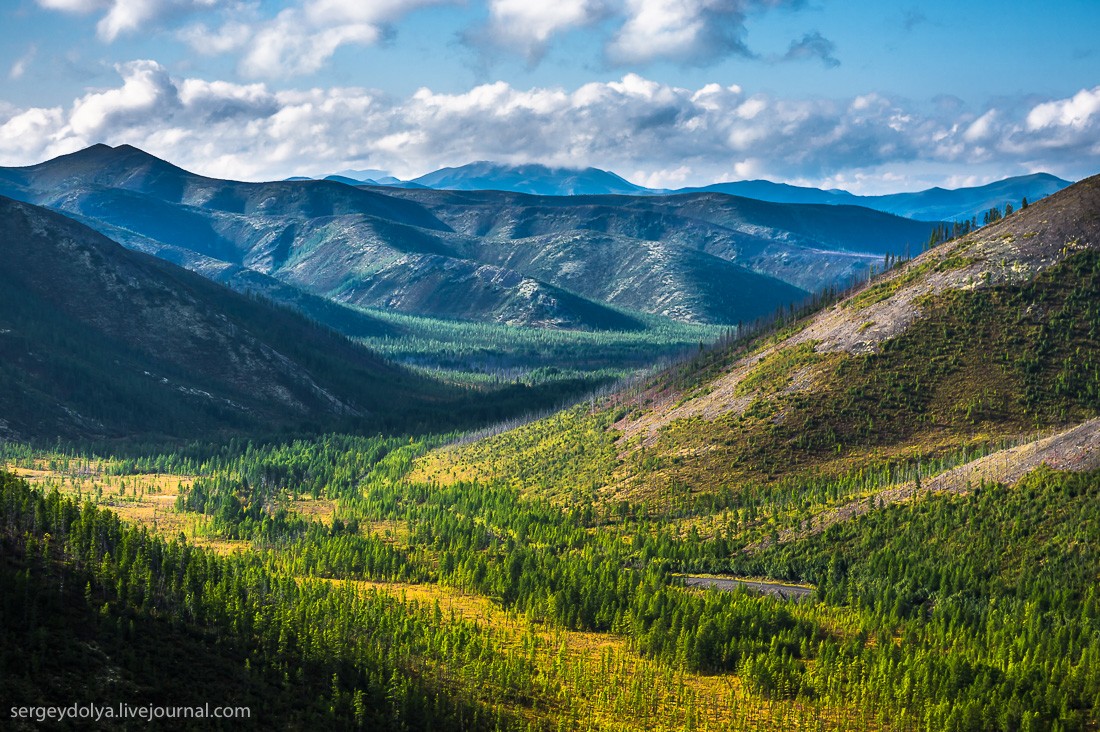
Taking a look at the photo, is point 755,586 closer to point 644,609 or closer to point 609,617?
point 644,609

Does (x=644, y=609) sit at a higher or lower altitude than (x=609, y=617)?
higher

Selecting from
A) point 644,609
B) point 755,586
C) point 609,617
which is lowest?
point 609,617

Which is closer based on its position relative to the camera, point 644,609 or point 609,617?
point 644,609

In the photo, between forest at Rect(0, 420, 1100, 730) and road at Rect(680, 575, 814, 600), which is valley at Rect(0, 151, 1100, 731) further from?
road at Rect(680, 575, 814, 600)

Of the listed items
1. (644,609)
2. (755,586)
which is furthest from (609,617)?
(755,586)

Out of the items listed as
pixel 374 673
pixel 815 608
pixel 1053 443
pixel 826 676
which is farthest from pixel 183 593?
pixel 1053 443

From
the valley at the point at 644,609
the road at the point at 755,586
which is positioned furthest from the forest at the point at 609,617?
the road at the point at 755,586

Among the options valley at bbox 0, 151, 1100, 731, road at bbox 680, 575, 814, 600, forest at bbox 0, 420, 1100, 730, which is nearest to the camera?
valley at bbox 0, 151, 1100, 731

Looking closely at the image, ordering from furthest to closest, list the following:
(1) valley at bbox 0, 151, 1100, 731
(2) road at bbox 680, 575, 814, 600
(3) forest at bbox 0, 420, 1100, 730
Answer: (2) road at bbox 680, 575, 814, 600 → (3) forest at bbox 0, 420, 1100, 730 → (1) valley at bbox 0, 151, 1100, 731

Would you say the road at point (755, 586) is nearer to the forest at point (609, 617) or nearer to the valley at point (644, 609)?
the valley at point (644, 609)

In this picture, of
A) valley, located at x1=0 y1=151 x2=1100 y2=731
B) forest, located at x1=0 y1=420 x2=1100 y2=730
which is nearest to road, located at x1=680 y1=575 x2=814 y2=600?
valley, located at x1=0 y1=151 x2=1100 y2=731

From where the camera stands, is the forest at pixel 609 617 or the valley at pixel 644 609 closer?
the valley at pixel 644 609
